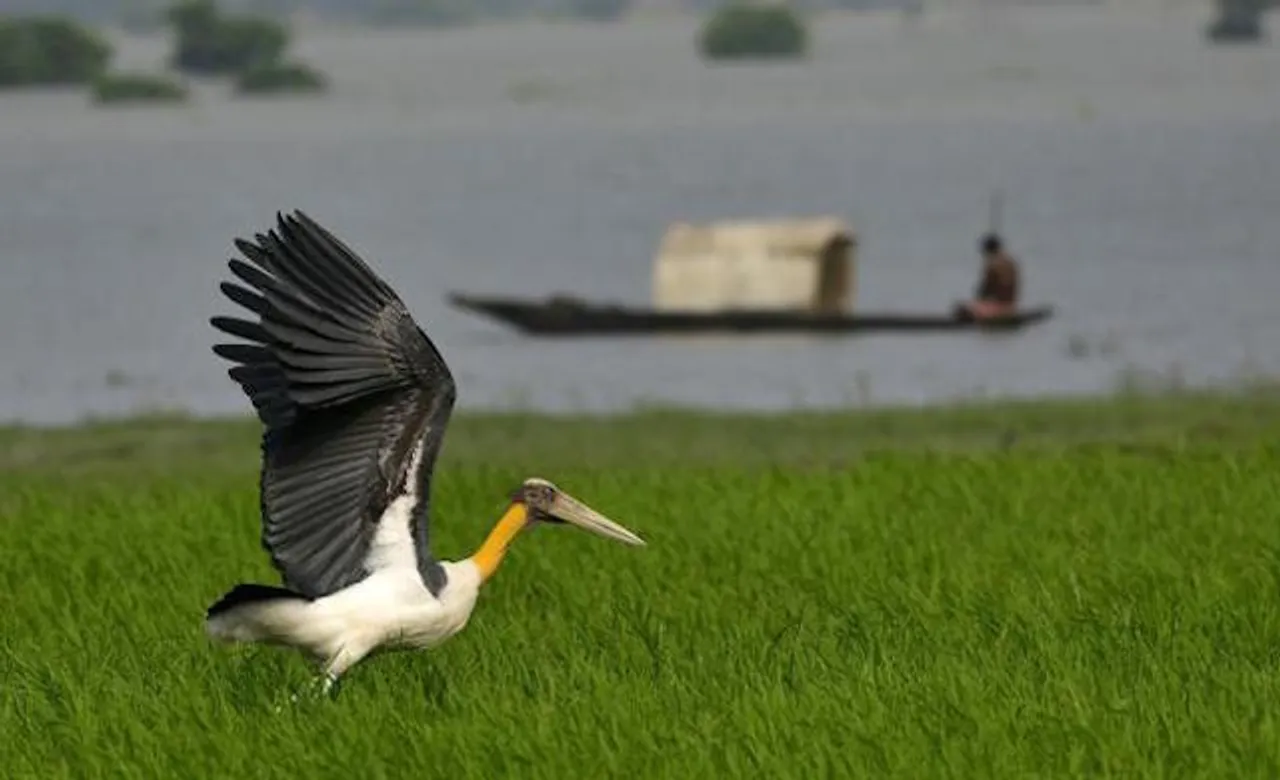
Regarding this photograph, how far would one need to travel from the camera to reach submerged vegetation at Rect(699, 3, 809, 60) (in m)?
159

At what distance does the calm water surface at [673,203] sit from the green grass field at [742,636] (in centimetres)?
2073

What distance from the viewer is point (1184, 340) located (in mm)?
46750

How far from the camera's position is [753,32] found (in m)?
162

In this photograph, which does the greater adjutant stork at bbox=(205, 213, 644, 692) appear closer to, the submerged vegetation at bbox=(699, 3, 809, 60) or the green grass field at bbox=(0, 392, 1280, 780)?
the green grass field at bbox=(0, 392, 1280, 780)

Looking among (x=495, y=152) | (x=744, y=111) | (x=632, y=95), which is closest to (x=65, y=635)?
(x=495, y=152)

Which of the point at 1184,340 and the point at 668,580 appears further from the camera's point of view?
the point at 1184,340

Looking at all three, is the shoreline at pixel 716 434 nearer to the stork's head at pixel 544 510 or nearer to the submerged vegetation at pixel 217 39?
the stork's head at pixel 544 510

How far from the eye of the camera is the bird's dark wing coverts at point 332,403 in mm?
9969

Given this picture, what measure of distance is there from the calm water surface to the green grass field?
2073 cm

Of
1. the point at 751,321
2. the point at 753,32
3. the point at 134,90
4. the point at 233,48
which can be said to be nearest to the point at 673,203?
the point at 751,321

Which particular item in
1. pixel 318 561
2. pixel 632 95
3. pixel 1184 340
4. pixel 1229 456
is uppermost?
pixel 318 561

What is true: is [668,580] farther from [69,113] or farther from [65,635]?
[69,113]

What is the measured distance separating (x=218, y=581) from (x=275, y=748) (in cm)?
350

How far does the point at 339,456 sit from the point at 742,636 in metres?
1.81
